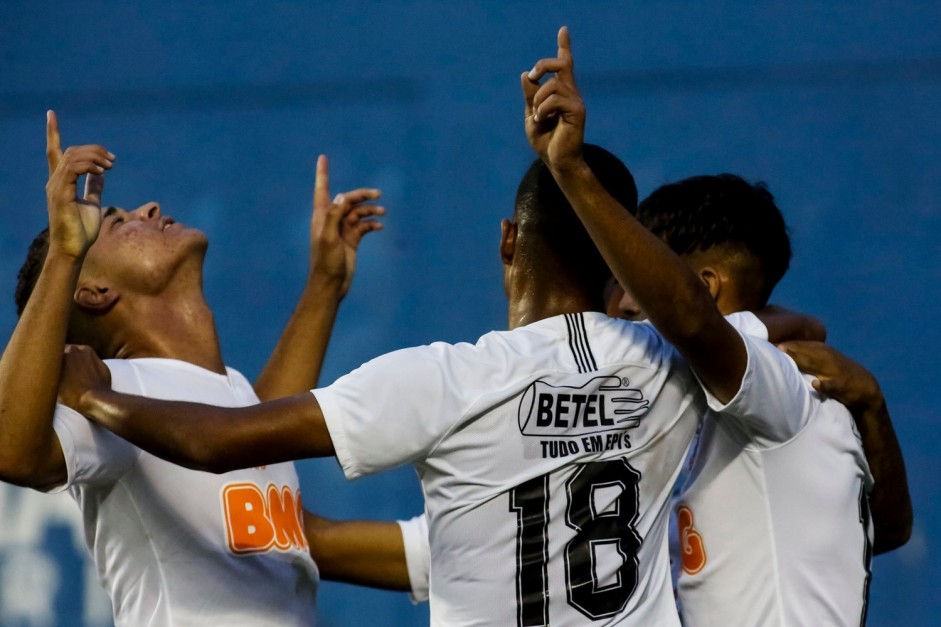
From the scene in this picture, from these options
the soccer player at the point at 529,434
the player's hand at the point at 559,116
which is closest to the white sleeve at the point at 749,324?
the soccer player at the point at 529,434

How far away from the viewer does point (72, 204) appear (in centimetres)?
215

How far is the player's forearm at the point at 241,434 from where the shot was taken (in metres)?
1.77

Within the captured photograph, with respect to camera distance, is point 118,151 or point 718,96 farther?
point 118,151

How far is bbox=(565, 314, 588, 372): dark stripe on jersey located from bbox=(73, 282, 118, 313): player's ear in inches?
45.4

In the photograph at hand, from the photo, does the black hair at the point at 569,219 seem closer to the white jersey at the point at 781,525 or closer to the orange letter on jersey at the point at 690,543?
the white jersey at the point at 781,525

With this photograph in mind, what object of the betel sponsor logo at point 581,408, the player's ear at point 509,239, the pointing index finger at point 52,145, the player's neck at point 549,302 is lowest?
the betel sponsor logo at point 581,408

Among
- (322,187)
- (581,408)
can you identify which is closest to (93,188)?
(322,187)

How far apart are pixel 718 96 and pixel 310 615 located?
8.39ft

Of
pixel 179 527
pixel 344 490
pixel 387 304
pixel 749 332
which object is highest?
pixel 387 304

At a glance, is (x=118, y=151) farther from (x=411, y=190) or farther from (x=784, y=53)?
(x=784, y=53)

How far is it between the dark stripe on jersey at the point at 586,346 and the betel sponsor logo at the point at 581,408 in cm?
2

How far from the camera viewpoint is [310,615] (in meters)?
2.52

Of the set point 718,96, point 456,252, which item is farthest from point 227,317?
point 718,96

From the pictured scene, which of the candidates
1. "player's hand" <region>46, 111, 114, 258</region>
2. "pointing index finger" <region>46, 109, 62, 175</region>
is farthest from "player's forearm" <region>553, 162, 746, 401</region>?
"pointing index finger" <region>46, 109, 62, 175</region>
